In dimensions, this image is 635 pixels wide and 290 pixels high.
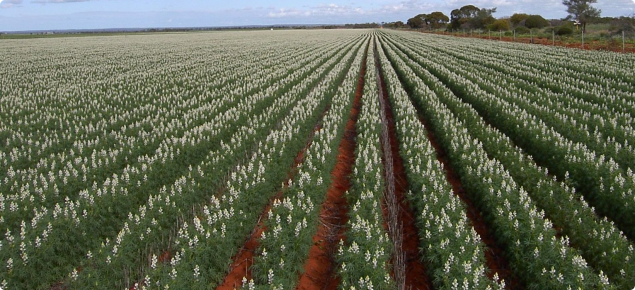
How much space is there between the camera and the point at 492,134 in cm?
1031

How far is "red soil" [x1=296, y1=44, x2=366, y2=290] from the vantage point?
5.61 meters

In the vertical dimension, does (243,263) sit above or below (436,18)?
below

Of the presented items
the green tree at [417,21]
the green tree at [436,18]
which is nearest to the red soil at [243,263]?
the green tree at [436,18]

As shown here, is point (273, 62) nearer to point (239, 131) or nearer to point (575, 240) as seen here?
point (239, 131)

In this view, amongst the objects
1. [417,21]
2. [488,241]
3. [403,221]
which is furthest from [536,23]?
[488,241]

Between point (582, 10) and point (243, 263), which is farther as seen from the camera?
point (582, 10)

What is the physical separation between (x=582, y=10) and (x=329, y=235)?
8502 cm

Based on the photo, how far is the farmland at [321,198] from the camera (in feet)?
17.1

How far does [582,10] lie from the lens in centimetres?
7400

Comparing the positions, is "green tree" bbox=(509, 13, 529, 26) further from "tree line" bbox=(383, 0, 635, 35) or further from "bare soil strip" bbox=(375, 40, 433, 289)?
"bare soil strip" bbox=(375, 40, 433, 289)

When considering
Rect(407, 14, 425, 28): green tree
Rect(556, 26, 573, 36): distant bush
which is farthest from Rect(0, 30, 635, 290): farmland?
Rect(407, 14, 425, 28): green tree

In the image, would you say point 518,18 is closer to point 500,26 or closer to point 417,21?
point 500,26

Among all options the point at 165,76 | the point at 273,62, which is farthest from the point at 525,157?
the point at 273,62

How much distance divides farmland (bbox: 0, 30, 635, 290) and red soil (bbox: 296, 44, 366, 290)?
28 millimetres
